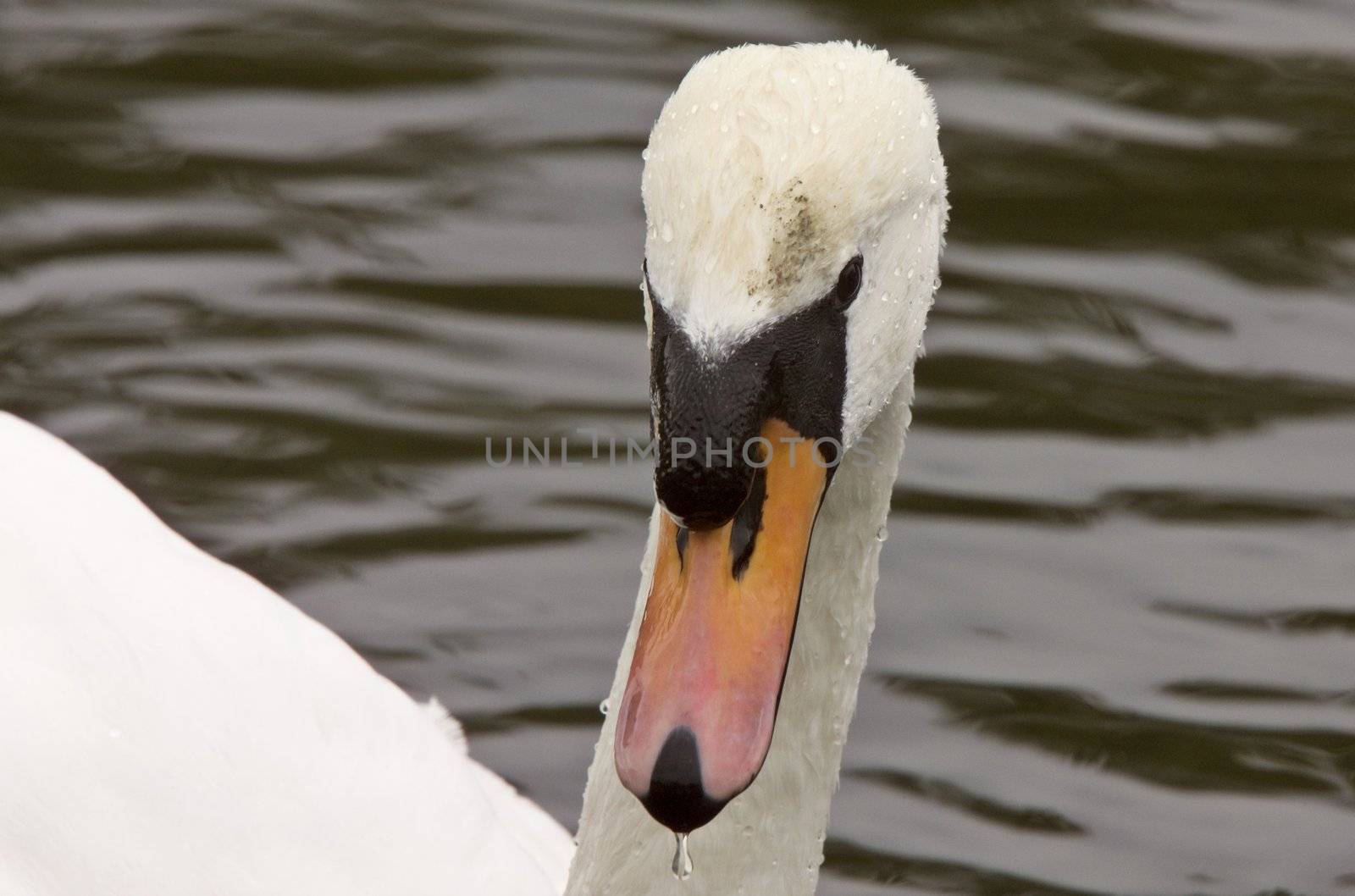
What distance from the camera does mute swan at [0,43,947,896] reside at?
10.5 ft

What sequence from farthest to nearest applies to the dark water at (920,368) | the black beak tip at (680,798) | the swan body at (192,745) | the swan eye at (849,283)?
the dark water at (920,368) < the swan body at (192,745) < the swan eye at (849,283) < the black beak tip at (680,798)

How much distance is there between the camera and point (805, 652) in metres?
3.97

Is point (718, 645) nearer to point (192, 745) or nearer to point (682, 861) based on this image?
point (682, 861)

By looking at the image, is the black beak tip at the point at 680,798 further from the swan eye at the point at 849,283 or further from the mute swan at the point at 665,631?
the swan eye at the point at 849,283

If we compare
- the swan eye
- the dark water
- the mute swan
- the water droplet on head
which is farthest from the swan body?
the swan eye

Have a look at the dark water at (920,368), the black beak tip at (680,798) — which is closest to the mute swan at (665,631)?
the black beak tip at (680,798)

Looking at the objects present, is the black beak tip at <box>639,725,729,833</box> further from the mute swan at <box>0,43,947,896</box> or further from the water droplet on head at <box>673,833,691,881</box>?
the water droplet on head at <box>673,833,691,881</box>

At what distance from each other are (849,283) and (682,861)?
1.02 m

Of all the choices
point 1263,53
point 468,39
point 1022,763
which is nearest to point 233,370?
point 468,39

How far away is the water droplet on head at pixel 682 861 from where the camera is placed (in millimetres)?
3754

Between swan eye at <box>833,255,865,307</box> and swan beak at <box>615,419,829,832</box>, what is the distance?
205 millimetres

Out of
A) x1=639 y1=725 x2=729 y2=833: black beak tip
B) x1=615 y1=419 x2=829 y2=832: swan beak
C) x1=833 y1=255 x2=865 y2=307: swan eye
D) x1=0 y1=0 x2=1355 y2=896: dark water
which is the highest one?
x1=833 y1=255 x2=865 y2=307: swan eye

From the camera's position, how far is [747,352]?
10.5 ft

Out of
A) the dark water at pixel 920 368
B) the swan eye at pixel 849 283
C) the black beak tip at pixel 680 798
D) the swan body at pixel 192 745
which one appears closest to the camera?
the black beak tip at pixel 680 798
